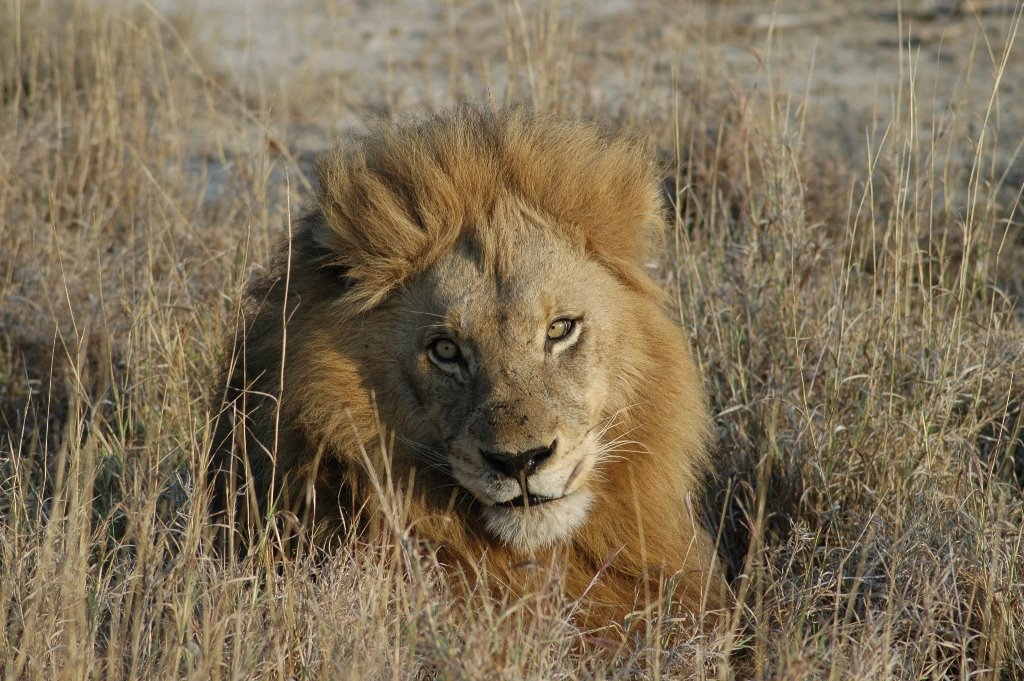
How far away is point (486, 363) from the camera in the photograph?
9.96 ft

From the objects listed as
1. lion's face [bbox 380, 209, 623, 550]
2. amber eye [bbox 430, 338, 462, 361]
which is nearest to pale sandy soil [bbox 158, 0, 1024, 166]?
lion's face [bbox 380, 209, 623, 550]

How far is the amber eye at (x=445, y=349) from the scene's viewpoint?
123 inches

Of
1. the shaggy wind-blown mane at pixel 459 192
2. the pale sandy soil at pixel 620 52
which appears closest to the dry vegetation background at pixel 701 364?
the pale sandy soil at pixel 620 52

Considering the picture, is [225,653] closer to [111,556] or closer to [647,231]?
[111,556]

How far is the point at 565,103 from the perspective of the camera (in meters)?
5.71

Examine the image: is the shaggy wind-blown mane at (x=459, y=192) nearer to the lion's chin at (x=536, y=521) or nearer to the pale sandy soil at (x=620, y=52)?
the lion's chin at (x=536, y=521)

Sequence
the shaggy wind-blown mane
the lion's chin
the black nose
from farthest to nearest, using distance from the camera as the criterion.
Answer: the shaggy wind-blown mane → the lion's chin → the black nose

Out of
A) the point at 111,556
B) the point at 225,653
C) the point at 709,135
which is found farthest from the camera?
the point at 709,135

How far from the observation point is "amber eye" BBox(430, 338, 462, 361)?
312 centimetres

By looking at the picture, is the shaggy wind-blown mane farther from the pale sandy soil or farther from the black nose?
the pale sandy soil

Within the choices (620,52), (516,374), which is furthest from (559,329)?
(620,52)

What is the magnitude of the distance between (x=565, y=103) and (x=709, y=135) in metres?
0.80

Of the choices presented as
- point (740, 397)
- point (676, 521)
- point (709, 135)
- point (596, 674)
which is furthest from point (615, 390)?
point (709, 135)

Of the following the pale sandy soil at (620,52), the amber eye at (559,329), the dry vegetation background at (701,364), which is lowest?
the dry vegetation background at (701,364)
